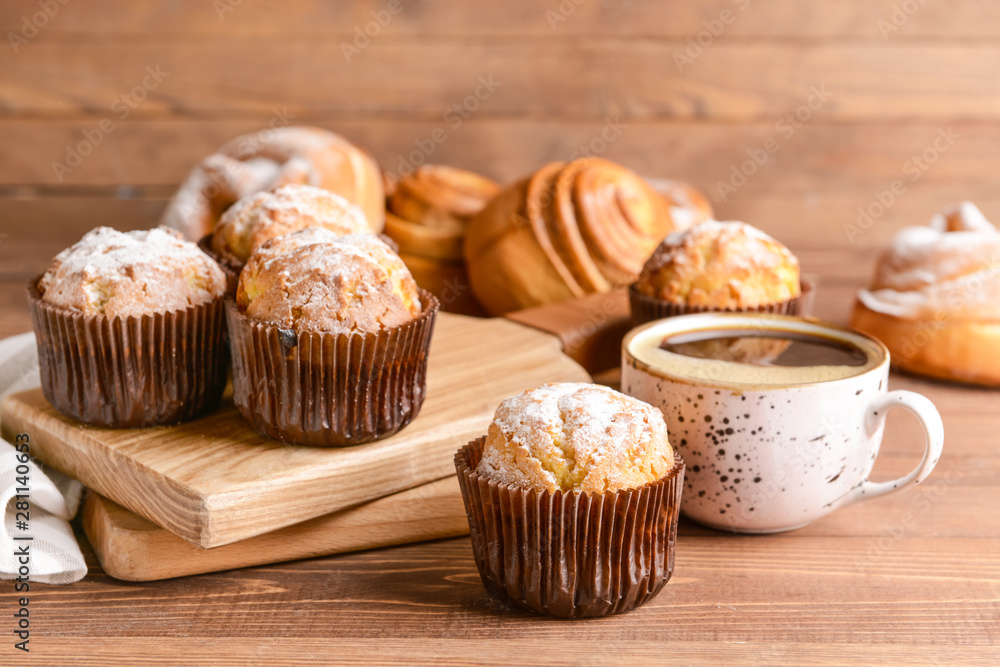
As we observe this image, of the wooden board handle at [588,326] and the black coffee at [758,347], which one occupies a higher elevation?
the black coffee at [758,347]

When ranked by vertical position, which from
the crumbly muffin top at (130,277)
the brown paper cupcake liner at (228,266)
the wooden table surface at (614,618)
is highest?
the crumbly muffin top at (130,277)

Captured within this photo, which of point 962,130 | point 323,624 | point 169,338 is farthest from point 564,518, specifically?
point 962,130

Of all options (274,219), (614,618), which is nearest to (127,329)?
(274,219)

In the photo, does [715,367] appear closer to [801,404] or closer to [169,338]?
[801,404]

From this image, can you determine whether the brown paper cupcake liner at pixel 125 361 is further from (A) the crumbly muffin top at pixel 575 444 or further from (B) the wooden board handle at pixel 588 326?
(B) the wooden board handle at pixel 588 326

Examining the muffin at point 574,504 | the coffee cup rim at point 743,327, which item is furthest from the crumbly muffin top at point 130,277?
the coffee cup rim at point 743,327

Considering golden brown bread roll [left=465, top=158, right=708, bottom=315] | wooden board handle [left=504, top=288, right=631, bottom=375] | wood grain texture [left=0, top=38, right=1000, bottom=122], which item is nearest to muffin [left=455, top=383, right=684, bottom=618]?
wooden board handle [left=504, top=288, right=631, bottom=375]

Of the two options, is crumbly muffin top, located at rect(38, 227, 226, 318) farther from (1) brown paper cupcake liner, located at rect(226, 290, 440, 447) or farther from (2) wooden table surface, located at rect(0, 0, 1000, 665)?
(2) wooden table surface, located at rect(0, 0, 1000, 665)
